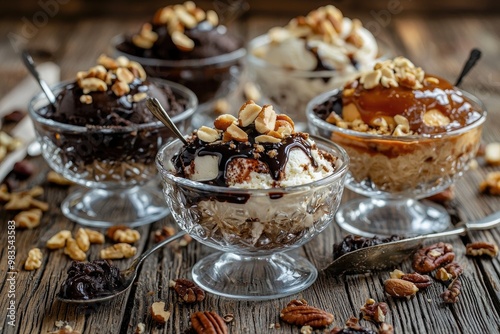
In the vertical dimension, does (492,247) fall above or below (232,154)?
below

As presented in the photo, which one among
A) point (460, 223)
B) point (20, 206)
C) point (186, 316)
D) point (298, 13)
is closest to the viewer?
point (186, 316)

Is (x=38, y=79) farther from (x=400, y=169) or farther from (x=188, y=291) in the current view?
(x=400, y=169)

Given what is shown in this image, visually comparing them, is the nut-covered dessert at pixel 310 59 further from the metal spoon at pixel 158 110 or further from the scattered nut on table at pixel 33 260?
the scattered nut on table at pixel 33 260

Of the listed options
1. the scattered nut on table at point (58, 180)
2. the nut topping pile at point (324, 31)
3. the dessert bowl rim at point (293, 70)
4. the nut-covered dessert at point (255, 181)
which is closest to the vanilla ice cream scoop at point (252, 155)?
the nut-covered dessert at point (255, 181)

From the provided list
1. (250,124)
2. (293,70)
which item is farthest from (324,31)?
(250,124)

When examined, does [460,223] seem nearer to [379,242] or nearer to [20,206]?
[379,242]

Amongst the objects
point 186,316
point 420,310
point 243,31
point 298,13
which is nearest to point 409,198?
point 420,310

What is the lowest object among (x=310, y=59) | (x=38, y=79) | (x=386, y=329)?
(x=310, y=59)
